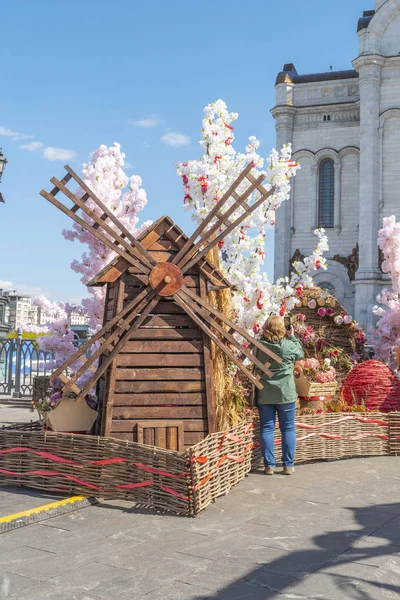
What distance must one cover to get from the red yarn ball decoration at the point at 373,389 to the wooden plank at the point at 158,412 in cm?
336

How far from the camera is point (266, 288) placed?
33.1ft

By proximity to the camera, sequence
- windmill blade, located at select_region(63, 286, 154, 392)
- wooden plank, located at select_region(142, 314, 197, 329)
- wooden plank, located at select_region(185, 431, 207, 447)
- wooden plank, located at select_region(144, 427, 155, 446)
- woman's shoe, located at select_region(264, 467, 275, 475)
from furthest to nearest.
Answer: woman's shoe, located at select_region(264, 467, 275, 475) < wooden plank, located at select_region(142, 314, 197, 329) < wooden plank, located at select_region(185, 431, 207, 447) < wooden plank, located at select_region(144, 427, 155, 446) < windmill blade, located at select_region(63, 286, 154, 392)

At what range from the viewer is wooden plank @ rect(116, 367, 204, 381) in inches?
270

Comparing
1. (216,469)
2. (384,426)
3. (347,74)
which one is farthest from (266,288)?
(347,74)

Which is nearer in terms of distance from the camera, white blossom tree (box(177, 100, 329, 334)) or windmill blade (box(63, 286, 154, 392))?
windmill blade (box(63, 286, 154, 392))

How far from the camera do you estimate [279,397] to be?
7.51 metres

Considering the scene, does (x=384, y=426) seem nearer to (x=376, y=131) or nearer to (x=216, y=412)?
(x=216, y=412)

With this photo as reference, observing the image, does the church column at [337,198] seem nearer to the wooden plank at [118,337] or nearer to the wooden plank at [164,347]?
the wooden plank at [164,347]

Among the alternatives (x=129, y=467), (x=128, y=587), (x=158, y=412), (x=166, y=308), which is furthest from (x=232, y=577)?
(x=166, y=308)

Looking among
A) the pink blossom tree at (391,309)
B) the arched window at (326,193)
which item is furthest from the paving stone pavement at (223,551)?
the arched window at (326,193)

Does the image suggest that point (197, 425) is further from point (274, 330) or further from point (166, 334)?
point (274, 330)

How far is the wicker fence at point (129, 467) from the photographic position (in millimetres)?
6051

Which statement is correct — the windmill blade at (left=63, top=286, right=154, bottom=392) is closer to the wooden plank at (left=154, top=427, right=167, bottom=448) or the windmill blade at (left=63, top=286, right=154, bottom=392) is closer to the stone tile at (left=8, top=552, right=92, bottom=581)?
the wooden plank at (left=154, top=427, right=167, bottom=448)

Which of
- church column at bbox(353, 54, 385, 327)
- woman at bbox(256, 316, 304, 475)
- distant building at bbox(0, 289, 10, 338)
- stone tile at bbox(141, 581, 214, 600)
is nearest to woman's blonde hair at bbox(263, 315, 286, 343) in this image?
woman at bbox(256, 316, 304, 475)
